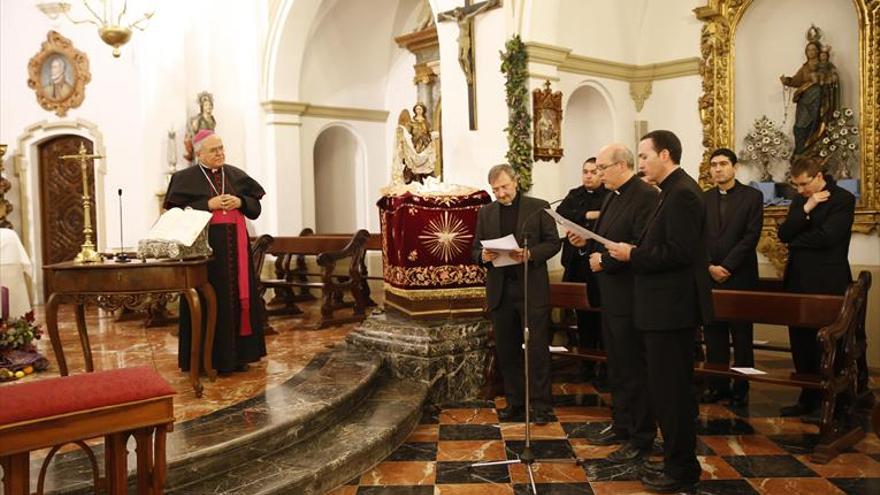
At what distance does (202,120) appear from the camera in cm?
1191

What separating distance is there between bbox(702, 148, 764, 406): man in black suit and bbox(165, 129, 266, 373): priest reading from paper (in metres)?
3.35

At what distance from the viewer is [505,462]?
14.6ft

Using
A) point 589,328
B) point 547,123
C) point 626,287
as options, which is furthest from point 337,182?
point 626,287

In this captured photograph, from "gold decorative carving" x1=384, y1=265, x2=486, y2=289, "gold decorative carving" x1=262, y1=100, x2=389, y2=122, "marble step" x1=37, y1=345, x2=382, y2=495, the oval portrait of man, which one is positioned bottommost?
"marble step" x1=37, y1=345, x2=382, y2=495

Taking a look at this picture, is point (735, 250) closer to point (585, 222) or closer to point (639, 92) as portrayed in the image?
point (585, 222)

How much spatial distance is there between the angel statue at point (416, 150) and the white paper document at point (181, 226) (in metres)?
6.20

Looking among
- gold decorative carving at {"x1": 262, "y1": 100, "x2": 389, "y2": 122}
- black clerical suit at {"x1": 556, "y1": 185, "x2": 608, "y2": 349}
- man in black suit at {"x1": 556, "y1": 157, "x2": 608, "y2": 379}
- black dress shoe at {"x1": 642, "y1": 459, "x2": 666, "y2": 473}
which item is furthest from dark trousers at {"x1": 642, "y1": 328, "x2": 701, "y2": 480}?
gold decorative carving at {"x1": 262, "y1": 100, "x2": 389, "y2": 122}

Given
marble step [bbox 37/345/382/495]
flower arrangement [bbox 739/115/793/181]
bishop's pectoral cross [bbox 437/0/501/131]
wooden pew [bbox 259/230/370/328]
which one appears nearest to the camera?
marble step [bbox 37/345/382/495]

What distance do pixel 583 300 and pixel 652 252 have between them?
219 centimetres

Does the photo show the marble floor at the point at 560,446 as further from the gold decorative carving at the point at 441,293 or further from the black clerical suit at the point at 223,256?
the gold decorative carving at the point at 441,293

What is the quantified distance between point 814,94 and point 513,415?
15.3ft

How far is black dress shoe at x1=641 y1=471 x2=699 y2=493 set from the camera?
406cm

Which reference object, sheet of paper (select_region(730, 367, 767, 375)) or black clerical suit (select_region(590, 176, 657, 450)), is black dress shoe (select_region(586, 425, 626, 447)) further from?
sheet of paper (select_region(730, 367, 767, 375))

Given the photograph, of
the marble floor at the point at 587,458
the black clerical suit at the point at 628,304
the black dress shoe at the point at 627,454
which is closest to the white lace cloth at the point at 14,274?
the marble floor at the point at 587,458
